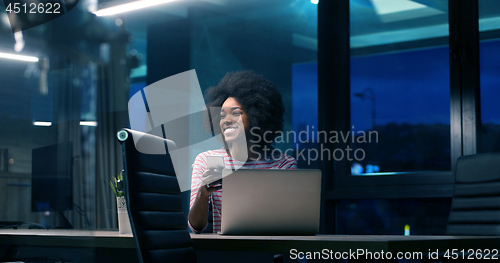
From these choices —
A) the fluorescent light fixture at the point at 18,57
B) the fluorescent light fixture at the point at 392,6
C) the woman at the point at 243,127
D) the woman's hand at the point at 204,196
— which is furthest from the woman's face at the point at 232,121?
the fluorescent light fixture at the point at 18,57

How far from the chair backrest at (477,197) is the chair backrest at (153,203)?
1.53 m

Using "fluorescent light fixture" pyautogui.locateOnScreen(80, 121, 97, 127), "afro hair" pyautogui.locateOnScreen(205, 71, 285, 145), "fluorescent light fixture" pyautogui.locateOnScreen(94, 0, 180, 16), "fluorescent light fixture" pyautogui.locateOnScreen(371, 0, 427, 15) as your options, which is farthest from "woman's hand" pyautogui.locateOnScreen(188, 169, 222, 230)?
"fluorescent light fixture" pyautogui.locateOnScreen(80, 121, 97, 127)

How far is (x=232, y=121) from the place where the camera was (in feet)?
7.90

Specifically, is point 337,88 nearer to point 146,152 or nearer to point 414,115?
point 414,115

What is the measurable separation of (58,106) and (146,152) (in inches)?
121

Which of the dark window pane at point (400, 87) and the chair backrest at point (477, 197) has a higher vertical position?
the dark window pane at point (400, 87)

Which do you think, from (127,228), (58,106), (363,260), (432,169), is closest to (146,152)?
(127,228)

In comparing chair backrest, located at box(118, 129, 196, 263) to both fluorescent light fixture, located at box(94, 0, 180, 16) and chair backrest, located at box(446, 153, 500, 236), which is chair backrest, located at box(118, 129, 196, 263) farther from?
fluorescent light fixture, located at box(94, 0, 180, 16)

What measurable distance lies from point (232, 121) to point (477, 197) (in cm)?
125

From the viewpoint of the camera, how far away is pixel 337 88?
149 inches

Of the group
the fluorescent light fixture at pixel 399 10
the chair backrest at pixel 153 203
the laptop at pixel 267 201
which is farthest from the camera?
the fluorescent light fixture at pixel 399 10

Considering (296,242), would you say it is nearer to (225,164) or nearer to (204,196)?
(204,196)

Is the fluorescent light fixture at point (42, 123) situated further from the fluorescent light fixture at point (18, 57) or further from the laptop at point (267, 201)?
the laptop at point (267, 201)

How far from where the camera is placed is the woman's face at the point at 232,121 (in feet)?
7.78
